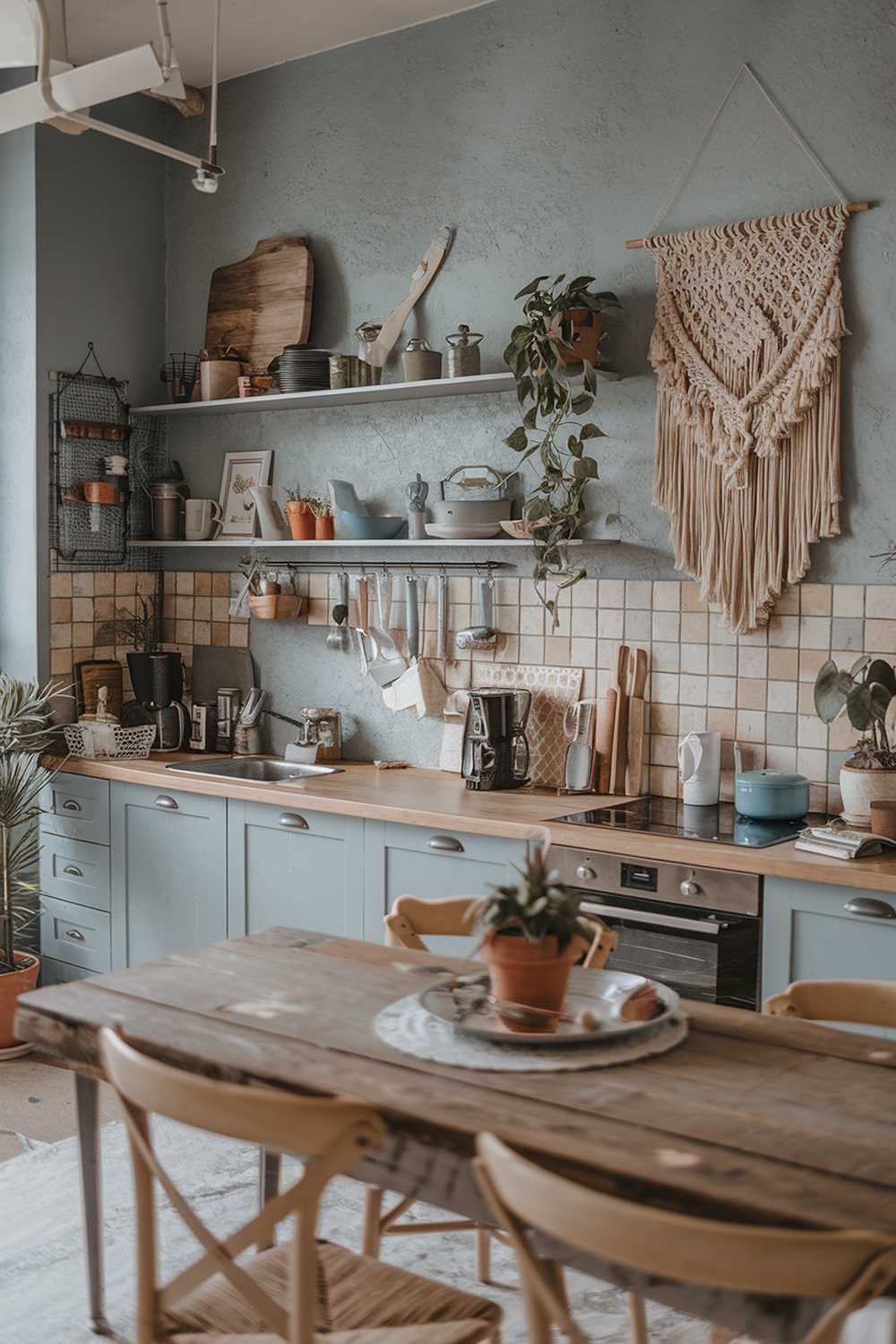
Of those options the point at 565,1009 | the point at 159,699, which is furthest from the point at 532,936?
the point at 159,699

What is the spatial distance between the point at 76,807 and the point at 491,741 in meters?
→ 1.56

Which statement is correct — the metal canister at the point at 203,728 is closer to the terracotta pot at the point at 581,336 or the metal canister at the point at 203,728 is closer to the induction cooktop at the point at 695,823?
the induction cooktop at the point at 695,823

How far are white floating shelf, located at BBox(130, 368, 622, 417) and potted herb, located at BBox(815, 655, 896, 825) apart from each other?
1169mm

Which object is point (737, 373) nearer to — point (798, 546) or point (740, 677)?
point (798, 546)

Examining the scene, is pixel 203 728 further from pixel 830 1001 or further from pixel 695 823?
pixel 830 1001

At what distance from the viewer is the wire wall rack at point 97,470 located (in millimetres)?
4953

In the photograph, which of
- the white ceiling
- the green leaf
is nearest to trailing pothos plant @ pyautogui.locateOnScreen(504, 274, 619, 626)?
the green leaf

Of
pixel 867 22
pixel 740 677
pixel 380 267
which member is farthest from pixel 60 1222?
pixel 867 22

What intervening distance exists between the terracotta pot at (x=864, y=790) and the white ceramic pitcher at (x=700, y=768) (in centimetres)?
41

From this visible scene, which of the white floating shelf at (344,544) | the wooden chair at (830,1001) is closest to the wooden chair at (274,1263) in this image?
the wooden chair at (830,1001)

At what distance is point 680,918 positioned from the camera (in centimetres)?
328

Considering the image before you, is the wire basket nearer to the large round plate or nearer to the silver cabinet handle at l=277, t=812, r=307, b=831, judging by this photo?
the silver cabinet handle at l=277, t=812, r=307, b=831

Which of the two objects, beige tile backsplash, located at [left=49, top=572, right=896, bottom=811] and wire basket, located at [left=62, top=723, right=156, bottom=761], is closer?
beige tile backsplash, located at [left=49, top=572, right=896, bottom=811]

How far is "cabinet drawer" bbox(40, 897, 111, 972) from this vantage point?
4703mm
